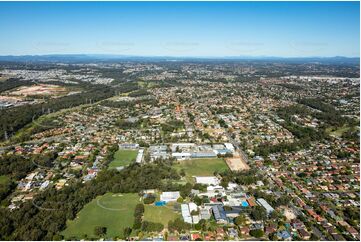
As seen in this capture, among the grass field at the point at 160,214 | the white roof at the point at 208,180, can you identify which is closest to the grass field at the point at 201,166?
the white roof at the point at 208,180

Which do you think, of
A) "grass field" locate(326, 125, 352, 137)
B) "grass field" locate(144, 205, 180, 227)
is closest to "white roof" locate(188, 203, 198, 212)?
"grass field" locate(144, 205, 180, 227)

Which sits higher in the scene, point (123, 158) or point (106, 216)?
point (123, 158)

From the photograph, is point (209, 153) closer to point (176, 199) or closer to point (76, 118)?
point (176, 199)

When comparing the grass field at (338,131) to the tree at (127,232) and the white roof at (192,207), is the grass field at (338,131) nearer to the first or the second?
the white roof at (192,207)

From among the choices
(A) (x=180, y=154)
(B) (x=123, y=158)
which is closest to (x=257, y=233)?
(A) (x=180, y=154)

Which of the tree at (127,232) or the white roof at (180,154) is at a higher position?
the white roof at (180,154)

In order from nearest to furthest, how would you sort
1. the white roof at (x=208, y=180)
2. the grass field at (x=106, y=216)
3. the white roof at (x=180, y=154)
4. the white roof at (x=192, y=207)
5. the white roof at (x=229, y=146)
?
the grass field at (x=106, y=216) < the white roof at (x=192, y=207) < the white roof at (x=208, y=180) < the white roof at (x=180, y=154) < the white roof at (x=229, y=146)

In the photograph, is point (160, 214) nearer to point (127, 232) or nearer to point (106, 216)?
point (127, 232)
